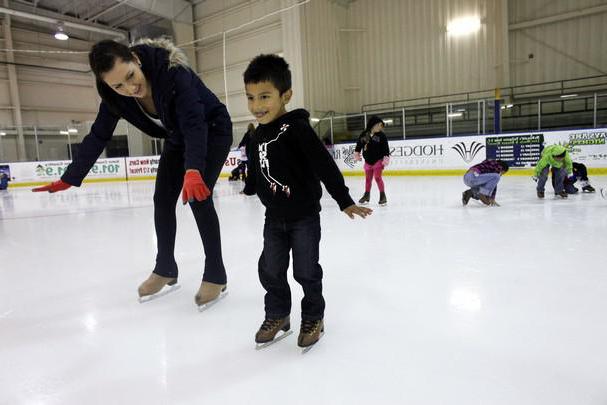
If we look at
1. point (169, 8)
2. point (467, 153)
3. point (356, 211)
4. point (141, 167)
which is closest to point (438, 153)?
point (467, 153)

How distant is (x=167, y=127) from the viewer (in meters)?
1.60

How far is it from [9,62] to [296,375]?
60.1 feet

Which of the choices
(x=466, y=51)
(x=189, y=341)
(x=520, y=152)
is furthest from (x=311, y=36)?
(x=189, y=341)

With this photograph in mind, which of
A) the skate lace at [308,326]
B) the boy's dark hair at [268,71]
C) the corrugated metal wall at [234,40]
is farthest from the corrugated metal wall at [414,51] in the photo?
the skate lace at [308,326]

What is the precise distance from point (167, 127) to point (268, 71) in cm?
59

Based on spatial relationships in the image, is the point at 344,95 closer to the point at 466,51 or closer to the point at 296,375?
the point at 466,51

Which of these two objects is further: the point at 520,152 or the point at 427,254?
the point at 520,152

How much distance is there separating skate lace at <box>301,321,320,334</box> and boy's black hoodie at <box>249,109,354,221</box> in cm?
35

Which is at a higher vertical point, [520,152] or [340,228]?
[520,152]

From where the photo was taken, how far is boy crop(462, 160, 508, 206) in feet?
13.3

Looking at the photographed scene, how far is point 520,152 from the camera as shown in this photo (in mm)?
7715

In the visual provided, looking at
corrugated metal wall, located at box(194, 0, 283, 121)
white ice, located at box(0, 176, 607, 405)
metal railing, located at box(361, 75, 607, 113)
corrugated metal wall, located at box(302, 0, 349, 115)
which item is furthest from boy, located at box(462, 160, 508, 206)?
corrugated metal wall, located at box(194, 0, 283, 121)

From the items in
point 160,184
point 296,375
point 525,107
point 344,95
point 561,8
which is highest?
point 561,8

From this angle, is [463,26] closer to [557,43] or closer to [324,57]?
[557,43]
